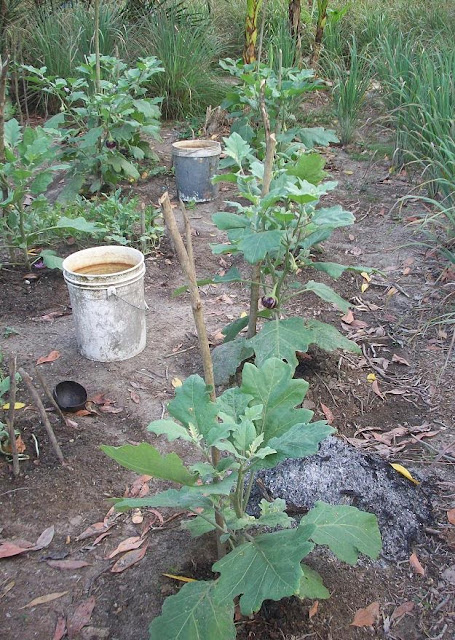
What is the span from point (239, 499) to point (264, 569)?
0.87 ft

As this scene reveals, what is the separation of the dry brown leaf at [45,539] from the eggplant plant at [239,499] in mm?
686

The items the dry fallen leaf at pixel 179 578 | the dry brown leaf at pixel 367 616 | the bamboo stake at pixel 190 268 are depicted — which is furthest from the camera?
the dry fallen leaf at pixel 179 578

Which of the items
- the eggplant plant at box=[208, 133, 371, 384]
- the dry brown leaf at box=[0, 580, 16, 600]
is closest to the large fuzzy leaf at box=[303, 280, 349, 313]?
the eggplant plant at box=[208, 133, 371, 384]

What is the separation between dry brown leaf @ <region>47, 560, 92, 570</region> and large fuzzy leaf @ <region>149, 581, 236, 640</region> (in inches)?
24.2

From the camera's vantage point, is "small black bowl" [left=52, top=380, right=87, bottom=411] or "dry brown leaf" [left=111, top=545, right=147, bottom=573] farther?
"small black bowl" [left=52, top=380, right=87, bottom=411]

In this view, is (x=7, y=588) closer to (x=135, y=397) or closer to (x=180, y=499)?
(x=180, y=499)

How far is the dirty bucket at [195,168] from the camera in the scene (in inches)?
212

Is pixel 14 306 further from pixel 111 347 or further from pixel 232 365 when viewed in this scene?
pixel 232 365

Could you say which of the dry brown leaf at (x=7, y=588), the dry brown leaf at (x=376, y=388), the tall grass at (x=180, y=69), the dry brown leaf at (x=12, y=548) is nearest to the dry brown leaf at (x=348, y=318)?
the dry brown leaf at (x=376, y=388)

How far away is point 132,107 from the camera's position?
5.32 metres

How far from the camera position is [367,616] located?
6.42 feet

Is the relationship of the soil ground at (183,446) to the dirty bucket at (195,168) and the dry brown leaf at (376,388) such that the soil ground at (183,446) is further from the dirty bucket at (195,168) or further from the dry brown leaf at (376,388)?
the dirty bucket at (195,168)

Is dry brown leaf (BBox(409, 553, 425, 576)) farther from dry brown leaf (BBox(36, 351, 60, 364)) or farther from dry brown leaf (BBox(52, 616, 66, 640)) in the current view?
dry brown leaf (BBox(36, 351, 60, 364))

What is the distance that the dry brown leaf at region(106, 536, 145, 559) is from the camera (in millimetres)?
2279
